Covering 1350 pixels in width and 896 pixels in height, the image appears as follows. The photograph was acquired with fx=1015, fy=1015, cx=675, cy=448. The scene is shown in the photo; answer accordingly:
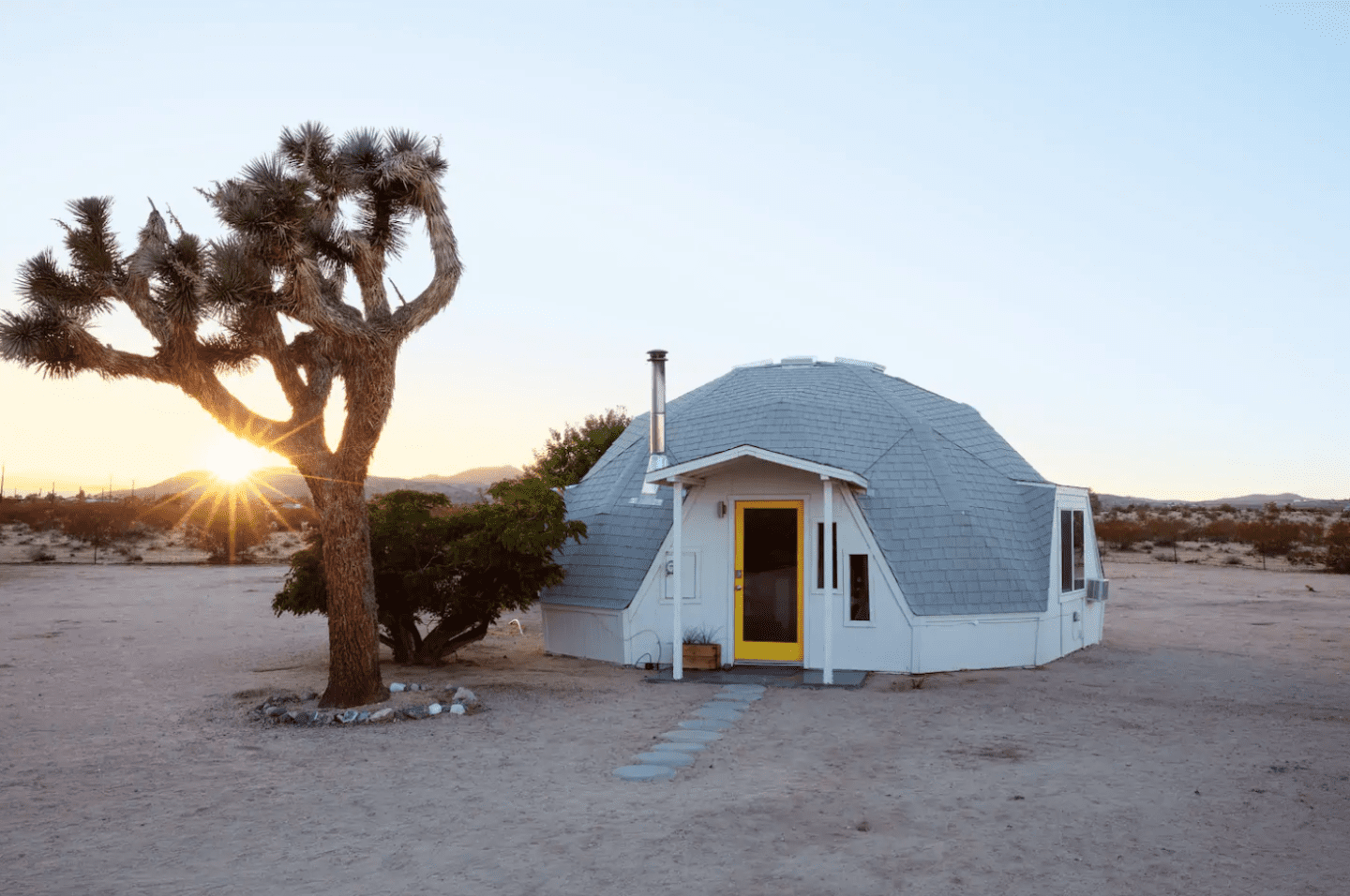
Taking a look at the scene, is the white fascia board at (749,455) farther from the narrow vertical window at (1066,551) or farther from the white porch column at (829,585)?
the narrow vertical window at (1066,551)

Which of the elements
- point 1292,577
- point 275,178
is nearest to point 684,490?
point 275,178

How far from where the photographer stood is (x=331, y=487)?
11.2 metres

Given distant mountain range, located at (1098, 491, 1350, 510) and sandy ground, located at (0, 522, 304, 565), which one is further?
distant mountain range, located at (1098, 491, 1350, 510)

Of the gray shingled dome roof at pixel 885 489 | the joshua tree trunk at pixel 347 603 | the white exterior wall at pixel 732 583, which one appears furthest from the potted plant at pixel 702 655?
the joshua tree trunk at pixel 347 603

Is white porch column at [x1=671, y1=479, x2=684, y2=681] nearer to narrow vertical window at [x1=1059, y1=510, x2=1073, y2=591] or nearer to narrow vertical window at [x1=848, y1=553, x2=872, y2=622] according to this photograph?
narrow vertical window at [x1=848, y1=553, x2=872, y2=622]

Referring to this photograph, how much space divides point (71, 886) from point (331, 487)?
19.0ft

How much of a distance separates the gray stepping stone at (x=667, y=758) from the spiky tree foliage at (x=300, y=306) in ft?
12.1

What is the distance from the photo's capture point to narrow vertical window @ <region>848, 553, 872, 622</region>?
1425cm

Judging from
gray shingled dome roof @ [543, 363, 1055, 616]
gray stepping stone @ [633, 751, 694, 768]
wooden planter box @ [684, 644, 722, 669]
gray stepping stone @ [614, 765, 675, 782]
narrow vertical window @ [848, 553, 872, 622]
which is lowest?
gray stepping stone @ [633, 751, 694, 768]

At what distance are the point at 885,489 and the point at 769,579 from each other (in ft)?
7.30

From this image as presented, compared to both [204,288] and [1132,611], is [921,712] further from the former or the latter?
[1132,611]

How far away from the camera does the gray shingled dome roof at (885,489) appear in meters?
14.5

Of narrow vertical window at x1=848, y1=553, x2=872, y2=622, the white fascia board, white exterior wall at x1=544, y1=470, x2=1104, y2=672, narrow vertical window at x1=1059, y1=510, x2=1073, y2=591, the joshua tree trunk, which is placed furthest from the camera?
narrow vertical window at x1=1059, y1=510, x2=1073, y2=591

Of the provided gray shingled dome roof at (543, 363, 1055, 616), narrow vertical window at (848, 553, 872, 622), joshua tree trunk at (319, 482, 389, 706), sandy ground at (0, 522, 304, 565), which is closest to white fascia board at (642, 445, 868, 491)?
gray shingled dome roof at (543, 363, 1055, 616)
